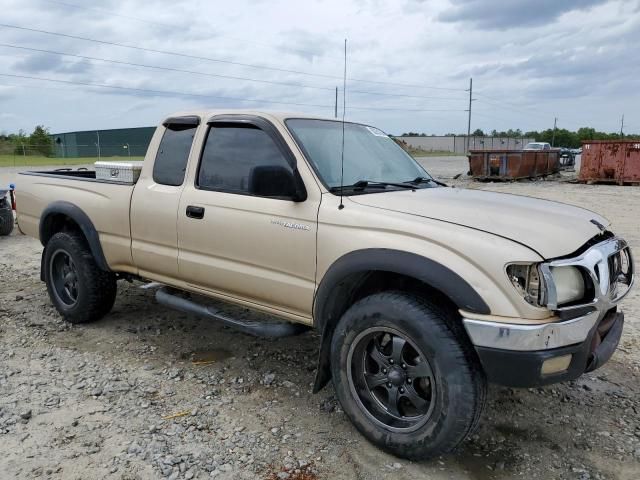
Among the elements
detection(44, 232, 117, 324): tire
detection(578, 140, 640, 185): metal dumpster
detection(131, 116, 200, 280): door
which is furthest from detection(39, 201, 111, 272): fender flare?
detection(578, 140, 640, 185): metal dumpster

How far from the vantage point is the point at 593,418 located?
3516 millimetres

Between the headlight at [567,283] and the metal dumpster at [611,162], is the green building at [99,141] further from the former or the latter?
the headlight at [567,283]

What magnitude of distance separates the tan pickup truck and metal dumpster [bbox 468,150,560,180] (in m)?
18.3

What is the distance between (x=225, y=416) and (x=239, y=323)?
2.01 feet

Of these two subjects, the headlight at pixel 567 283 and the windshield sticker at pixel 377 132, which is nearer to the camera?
the headlight at pixel 567 283

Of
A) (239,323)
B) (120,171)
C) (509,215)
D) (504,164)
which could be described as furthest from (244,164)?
(504,164)

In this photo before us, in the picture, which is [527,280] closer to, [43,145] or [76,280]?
[76,280]

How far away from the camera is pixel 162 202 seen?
416cm

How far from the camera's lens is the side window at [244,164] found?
341 centimetres

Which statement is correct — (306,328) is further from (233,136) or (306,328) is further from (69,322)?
(69,322)

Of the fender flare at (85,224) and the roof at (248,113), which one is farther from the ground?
the roof at (248,113)

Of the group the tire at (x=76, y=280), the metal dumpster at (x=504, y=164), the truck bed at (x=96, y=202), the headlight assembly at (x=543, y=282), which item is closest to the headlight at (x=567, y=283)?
the headlight assembly at (x=543, y=282)

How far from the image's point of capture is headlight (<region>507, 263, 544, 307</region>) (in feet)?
8.51

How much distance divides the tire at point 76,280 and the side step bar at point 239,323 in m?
0.83
